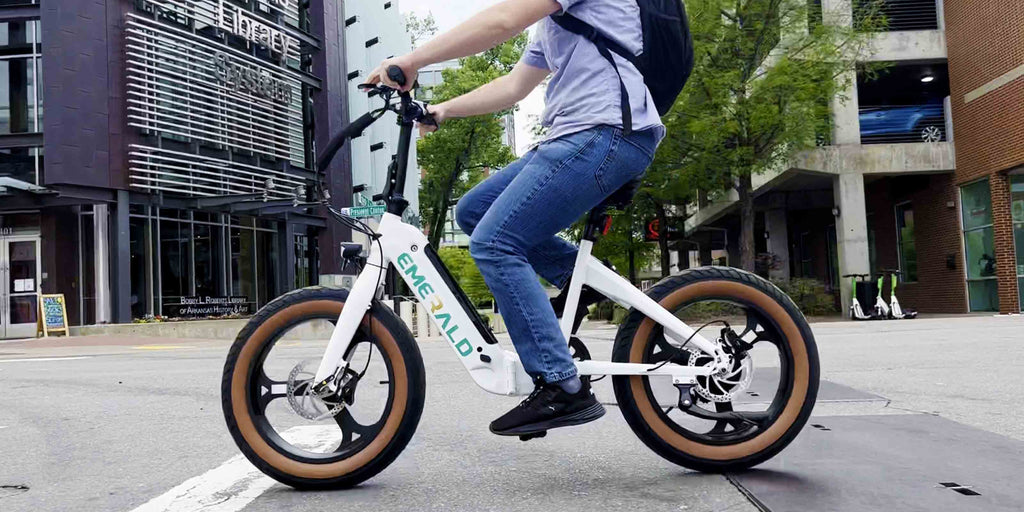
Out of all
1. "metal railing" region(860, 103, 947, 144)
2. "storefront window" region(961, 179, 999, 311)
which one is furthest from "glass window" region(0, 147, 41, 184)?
"storefront window" region(961, 179, 999, 311)

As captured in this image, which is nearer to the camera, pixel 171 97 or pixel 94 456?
pixel 94 456

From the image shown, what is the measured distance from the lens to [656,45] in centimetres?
278

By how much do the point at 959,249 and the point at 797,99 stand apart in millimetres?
7248

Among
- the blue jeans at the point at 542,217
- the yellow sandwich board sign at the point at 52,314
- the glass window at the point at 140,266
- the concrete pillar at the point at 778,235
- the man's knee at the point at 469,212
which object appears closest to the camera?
the blue jeans at the point at 542,217

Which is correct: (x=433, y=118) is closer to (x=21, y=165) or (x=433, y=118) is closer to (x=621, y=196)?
(x=621, y=196)

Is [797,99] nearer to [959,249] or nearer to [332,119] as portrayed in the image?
[959,249]

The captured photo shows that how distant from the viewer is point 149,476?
3.14m

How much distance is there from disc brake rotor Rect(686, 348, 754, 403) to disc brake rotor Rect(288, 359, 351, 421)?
1195mm

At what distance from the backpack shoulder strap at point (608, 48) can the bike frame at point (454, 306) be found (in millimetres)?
459

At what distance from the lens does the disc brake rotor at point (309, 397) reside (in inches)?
110

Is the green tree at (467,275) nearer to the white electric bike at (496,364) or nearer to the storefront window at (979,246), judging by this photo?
the white electric bike at (496,364)

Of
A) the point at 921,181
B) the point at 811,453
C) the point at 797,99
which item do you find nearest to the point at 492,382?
the point at 811,453

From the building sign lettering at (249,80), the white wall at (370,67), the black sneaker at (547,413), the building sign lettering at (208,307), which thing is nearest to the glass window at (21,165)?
the building sign lettering at (208,307)


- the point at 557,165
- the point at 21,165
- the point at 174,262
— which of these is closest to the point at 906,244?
the point at 174,262
